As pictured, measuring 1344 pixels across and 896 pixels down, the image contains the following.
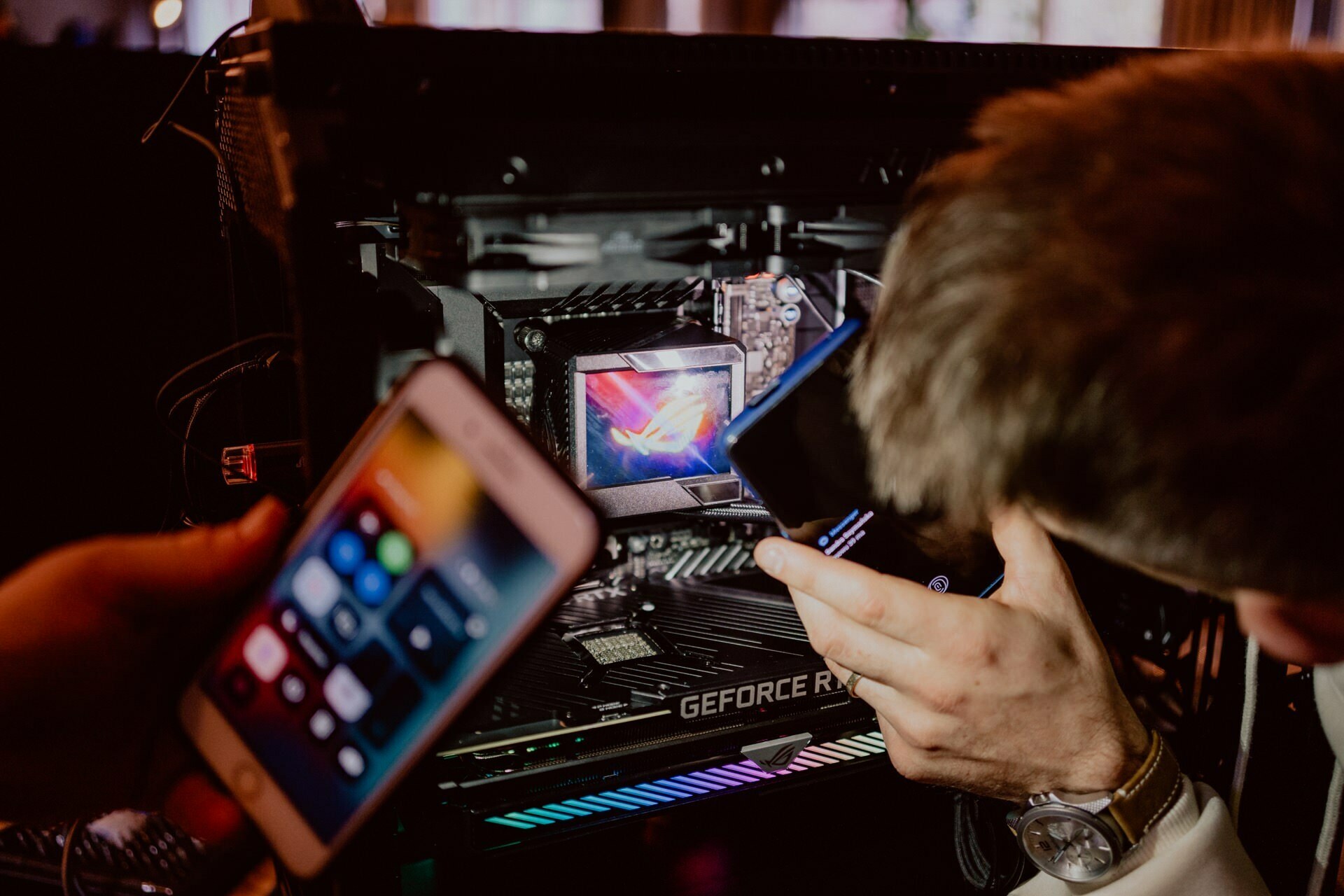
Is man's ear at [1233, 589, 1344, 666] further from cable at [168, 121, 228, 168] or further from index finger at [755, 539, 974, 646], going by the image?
cable at [168, 121, 228, 168]

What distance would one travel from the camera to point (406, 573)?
1.65 ft

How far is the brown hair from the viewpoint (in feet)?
1.11

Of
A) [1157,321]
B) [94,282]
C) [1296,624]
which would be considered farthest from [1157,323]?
[94,282]

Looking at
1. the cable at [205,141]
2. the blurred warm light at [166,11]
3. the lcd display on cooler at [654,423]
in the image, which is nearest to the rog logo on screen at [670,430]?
the lcd display on cooler at [654,423]

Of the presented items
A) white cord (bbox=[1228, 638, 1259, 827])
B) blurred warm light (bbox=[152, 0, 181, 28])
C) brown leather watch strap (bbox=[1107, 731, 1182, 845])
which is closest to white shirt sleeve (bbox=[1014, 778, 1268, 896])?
brown leather watch strap (bbox=[1107, 731, 1182, 845])

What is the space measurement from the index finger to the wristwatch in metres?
0.19

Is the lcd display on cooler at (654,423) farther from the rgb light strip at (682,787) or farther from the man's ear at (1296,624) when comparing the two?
the man's ear at (1296,624)

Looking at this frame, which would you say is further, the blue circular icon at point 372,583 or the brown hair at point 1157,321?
the blue circular icon at point 372,583

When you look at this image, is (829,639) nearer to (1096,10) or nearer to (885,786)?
(885,786)

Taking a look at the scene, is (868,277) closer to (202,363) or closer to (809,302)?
(809,302)

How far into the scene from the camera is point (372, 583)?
1.68 feet

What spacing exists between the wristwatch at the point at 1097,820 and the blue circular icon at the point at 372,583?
0.52m

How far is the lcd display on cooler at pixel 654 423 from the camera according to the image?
755 millimetres

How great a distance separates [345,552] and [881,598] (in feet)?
1.14
